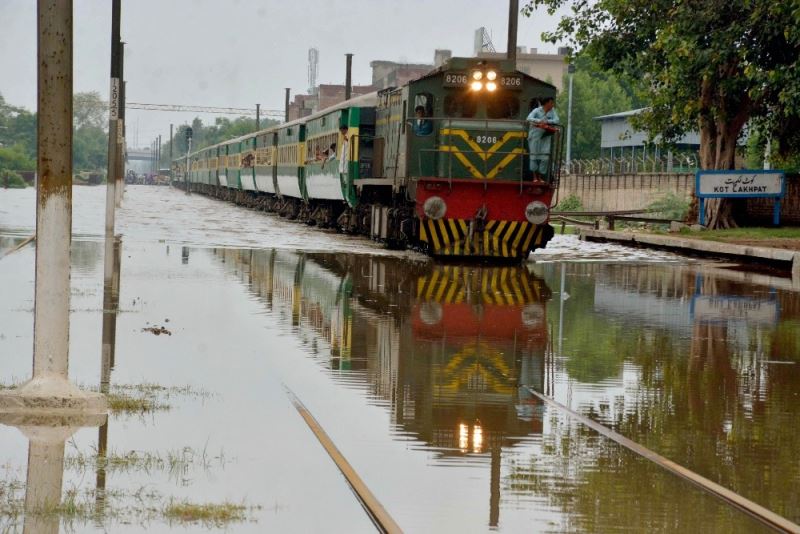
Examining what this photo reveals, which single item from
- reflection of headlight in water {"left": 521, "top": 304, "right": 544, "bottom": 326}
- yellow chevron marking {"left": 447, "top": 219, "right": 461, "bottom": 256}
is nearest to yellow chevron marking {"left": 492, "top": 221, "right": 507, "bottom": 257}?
yellow chevron marking {"left": 447, "top": 219, "right": 461, "bottom": 256}

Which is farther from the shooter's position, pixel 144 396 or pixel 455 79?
pixel 455 79

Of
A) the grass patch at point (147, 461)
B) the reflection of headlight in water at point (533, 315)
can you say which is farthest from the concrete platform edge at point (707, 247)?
the grass patch at point (147, 461)

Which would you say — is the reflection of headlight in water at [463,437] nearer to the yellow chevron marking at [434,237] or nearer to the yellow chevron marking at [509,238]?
the yellow chevron marking at [434,237]

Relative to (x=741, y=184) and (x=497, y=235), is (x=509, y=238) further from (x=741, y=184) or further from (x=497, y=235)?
(x=741, y=184)

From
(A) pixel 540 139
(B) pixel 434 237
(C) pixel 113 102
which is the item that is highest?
(C) pixel 113 102

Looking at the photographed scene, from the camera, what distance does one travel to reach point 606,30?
3716 cm

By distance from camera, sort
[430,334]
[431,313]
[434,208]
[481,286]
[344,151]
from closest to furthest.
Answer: [430,334]
[431,313]
[481,286]
[434,208]
[344,151]

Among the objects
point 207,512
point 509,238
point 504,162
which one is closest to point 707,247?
point 509,238

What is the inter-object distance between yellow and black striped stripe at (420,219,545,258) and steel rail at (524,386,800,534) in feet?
53.1

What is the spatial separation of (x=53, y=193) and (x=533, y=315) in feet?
25.8

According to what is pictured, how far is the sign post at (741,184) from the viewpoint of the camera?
34.6 metres

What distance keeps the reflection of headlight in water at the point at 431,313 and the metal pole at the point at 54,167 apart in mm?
6090

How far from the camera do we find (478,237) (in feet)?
84.9

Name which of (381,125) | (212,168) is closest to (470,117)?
(381,125)
